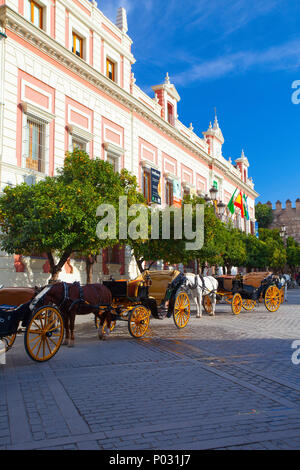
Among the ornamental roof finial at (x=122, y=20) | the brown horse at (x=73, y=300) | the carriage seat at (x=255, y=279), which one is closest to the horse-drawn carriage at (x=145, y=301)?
the brown horse at (x=73, y=300)

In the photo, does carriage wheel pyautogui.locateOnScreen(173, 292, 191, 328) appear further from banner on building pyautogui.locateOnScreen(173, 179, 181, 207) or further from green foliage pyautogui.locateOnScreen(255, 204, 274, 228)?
green foliage pyautogui.locateOnScreen(255, 204, 274, 228)

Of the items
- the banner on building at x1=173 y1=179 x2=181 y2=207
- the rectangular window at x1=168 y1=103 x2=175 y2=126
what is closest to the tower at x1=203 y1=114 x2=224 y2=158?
the rectangular window at x1=168 y1=103 x2=175 y2=126

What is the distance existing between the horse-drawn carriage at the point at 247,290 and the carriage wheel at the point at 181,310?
12.8ft

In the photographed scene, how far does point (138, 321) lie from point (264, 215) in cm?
5616

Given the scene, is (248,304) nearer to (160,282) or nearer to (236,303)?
(236,303)

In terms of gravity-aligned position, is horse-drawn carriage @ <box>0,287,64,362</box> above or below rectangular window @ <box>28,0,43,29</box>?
below

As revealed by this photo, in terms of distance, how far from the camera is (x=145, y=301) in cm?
983

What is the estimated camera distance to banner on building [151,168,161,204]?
2417 cm

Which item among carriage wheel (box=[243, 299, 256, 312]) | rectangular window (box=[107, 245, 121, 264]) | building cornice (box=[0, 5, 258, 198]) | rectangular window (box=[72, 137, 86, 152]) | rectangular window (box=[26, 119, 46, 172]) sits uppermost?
building cornice (box=[0, 5, 258, 198])

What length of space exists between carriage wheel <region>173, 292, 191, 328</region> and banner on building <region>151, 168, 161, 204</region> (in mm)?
13627

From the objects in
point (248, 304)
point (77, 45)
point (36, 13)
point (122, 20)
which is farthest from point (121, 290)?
point (122, 20)

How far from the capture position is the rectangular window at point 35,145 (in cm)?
1600

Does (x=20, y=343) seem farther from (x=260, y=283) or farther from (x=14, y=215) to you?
(x=260, y=283)
